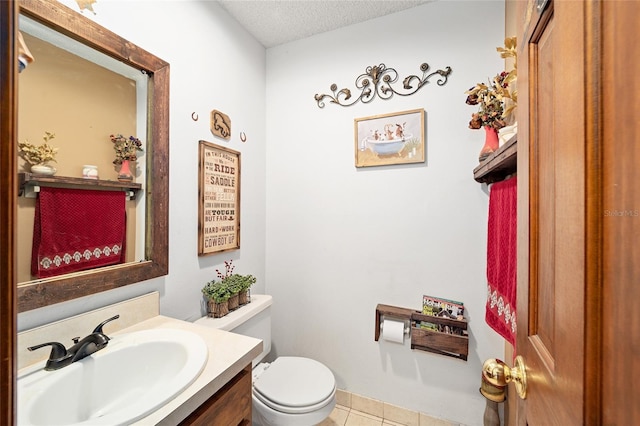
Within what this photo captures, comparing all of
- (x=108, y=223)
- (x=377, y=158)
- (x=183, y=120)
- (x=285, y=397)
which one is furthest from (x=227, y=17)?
(x=285, y=397)

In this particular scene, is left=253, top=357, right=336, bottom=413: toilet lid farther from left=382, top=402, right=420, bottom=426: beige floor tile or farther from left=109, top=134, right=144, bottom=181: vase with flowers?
left=109, top=134, right=144, bottom=181: vase with flowers

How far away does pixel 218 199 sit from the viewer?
1539 millimetres

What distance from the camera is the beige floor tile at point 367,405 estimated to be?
1.64m

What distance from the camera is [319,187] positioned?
182 cm

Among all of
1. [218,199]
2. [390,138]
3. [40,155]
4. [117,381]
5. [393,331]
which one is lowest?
[393,331]

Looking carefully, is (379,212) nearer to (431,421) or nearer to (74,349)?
(431,421)

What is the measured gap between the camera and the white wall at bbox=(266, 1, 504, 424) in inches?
57.6

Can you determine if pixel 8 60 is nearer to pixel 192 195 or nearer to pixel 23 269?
pixel 23 269

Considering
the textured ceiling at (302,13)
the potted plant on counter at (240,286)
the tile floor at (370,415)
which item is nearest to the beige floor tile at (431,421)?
the tile floor at (370,415)

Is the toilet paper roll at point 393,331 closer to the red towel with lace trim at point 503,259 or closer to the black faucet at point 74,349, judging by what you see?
the red towel with lace trim at point 503,259

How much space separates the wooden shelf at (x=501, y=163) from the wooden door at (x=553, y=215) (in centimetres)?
29

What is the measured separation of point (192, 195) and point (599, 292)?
4.89ft

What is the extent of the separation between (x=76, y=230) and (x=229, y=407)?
32.8 inches

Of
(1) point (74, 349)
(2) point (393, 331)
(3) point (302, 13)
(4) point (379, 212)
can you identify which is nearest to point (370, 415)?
(2) point (393, 331)
